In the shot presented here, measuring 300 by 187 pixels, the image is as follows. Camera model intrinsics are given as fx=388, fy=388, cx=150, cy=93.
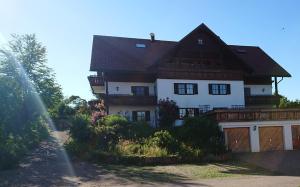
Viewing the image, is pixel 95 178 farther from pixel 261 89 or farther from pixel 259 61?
pixel 259 61

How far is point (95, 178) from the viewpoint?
1708 cm

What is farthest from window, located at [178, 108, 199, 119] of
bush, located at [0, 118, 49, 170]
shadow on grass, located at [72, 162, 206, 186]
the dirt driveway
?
the dirt driveway

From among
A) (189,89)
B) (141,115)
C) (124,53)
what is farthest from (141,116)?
(124,53)

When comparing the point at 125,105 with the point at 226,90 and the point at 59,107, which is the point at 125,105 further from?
the point at 59,107

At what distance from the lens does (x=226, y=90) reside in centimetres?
3719

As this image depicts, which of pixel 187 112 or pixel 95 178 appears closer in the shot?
pixel 95 178

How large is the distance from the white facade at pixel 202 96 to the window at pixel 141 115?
1.94 metres

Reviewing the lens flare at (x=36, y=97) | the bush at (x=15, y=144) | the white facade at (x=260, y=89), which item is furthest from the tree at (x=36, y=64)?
the white facade at (x=260, y=89)

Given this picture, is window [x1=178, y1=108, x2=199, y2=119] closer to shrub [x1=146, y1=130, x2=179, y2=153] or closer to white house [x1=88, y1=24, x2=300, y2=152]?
white house [x1=88, y1=24, x2=300, y2=152]

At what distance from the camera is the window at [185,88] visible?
116ft

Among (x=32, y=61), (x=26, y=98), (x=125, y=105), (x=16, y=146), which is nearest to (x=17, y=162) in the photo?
(x=16, y=146)

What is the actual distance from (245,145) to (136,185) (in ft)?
47.8

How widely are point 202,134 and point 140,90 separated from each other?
10744mm

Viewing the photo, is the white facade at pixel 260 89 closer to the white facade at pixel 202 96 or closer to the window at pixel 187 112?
the white facade at pixel 202 96
